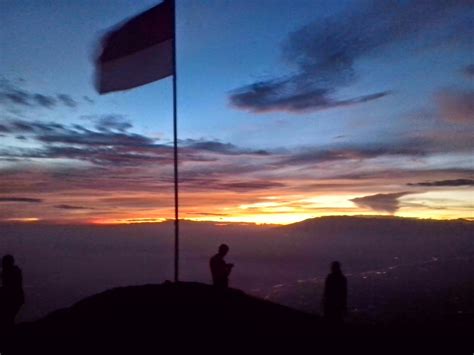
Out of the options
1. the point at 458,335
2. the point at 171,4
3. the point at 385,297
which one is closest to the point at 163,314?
the point at 171,4

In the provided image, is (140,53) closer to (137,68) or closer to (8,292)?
(137,68)

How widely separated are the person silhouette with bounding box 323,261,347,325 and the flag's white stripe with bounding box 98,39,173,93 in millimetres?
7984

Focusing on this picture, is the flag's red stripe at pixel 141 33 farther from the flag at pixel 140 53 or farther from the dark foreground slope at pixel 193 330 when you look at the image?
the dark foreground slope at pixel 193 330

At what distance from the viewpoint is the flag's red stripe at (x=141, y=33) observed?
1302 cm

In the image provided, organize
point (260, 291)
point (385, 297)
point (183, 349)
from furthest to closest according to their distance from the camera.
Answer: point (260, 291) < point (385, 297) < point (183, 349)

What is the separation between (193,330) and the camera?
36.0ft

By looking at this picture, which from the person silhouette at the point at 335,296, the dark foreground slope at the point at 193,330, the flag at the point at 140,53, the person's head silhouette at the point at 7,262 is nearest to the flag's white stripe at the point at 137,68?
the flag at the point at 140,53

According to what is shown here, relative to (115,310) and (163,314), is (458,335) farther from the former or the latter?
(115,310)

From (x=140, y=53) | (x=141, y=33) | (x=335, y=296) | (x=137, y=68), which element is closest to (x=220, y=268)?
(x=335, y=296)

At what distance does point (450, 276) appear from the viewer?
18012cm

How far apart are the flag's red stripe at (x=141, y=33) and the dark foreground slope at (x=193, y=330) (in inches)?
296

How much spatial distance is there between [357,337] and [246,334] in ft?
12.4

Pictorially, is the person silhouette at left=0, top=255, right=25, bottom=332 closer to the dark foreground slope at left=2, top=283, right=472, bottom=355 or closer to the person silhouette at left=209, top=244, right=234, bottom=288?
the dark foreground slope at left=2, top=283, right=472, bottom=355

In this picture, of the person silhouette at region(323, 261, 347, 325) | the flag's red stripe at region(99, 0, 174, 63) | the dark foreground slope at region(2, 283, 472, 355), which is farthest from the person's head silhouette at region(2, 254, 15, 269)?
the person silhouette at region(323, 261, 347, 325)
